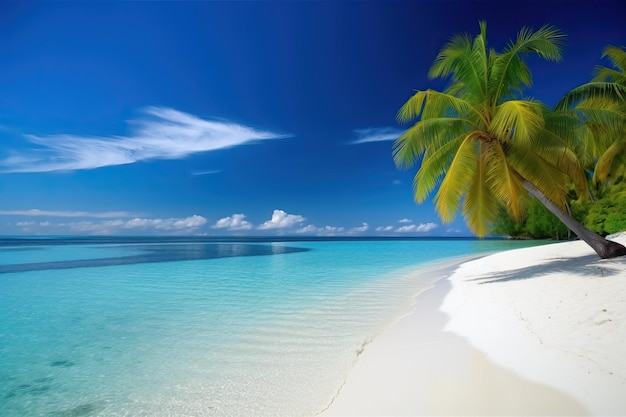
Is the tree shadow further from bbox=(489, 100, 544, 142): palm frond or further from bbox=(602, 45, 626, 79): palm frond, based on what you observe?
bbox=(602, 45, 626, 79): palm frond

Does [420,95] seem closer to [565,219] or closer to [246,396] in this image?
[565,219]

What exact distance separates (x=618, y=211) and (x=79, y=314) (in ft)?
93.5

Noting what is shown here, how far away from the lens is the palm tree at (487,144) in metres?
7.23

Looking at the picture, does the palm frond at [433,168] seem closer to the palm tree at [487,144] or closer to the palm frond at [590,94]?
the palm tree at [487,144]

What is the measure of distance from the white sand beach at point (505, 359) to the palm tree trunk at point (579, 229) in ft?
6.29

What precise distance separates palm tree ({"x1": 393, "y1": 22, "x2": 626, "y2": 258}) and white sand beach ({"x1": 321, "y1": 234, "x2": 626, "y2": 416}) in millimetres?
2440

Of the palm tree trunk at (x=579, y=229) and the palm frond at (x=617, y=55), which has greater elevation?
the palm frond at (x=617, y=55)

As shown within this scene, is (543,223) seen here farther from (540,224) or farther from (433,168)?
(433,168)

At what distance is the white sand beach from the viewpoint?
2508mm

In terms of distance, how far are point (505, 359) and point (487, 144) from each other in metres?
6.01

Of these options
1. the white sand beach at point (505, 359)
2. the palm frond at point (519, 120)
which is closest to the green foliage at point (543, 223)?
the palm frond at point (519, 120)

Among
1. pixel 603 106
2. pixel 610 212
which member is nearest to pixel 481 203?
pixel 603 106

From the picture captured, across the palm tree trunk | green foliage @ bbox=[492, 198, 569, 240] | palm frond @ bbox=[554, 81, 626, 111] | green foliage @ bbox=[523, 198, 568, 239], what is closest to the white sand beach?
the palm tree trunk

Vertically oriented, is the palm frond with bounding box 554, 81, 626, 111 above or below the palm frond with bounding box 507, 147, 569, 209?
above
